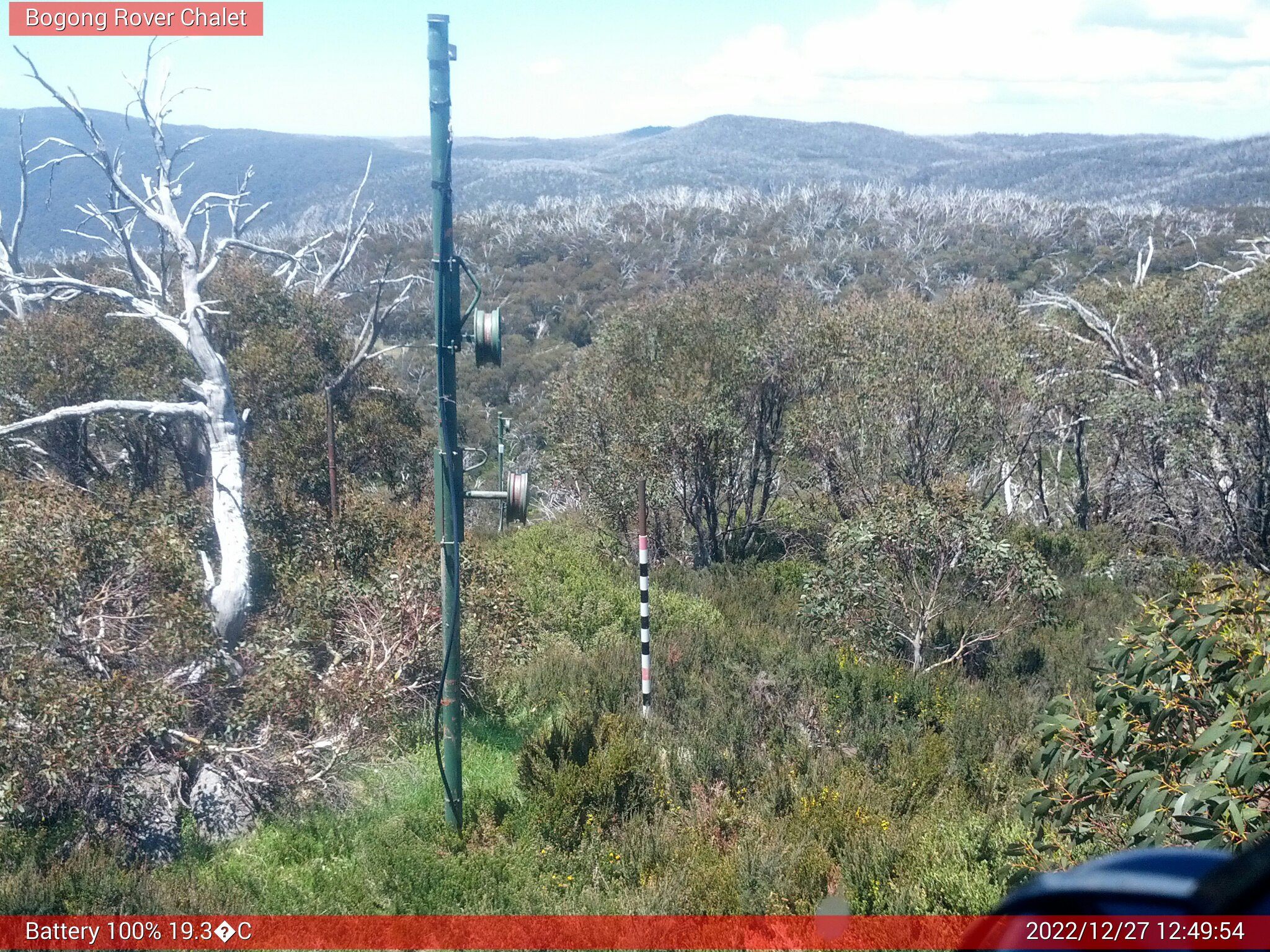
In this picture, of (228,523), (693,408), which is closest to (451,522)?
(228,523)

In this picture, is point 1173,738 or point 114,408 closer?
point 1173,738

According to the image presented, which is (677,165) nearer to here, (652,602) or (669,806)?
(652,602)

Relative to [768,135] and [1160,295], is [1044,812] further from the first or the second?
[768,135]

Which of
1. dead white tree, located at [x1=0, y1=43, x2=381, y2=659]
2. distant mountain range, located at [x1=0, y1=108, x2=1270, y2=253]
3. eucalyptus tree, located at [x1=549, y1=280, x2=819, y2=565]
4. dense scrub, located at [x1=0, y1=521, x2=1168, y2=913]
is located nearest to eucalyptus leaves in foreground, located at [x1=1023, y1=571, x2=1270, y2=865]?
dense scrub, located at [x1=0, y1=521, x2=1168, y2=913]

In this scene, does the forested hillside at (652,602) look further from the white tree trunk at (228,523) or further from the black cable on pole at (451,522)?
the black cable on pole at (451,522)

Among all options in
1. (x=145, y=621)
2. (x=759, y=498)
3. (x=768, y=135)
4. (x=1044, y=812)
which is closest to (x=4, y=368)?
(x=145, y=621)

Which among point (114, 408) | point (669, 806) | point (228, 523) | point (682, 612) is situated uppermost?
point (114, 408)
